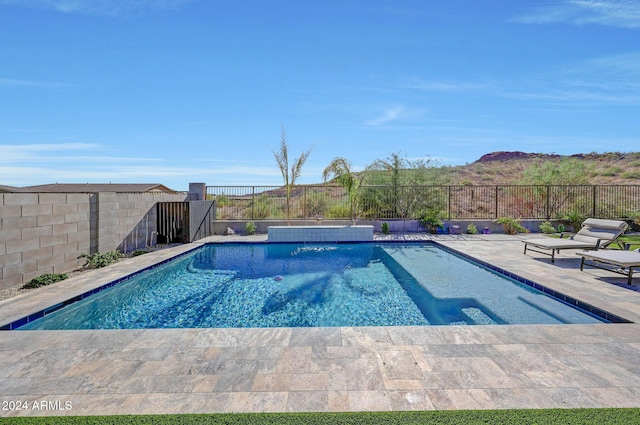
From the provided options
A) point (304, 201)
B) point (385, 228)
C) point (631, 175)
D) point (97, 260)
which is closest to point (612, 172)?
point (631, 175)

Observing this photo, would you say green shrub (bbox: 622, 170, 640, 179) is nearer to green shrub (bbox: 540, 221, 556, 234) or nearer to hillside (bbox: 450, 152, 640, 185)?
hillside (bbox: 450, 152, 640, 185)

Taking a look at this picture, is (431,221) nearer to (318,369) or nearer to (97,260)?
(318,369)

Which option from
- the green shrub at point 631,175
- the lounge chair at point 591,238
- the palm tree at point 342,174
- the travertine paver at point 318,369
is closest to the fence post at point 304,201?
the palm tree at point 342,174

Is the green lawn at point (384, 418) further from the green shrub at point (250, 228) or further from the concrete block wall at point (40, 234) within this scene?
the green shrub at point (250, 228)

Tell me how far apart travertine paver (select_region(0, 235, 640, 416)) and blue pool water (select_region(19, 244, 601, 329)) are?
2.05ft

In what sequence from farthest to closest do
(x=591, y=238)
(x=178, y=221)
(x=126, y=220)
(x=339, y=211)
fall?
(x=339, y=211), (x=178, y=221), (x=126, y=220), (x=591, y=238)

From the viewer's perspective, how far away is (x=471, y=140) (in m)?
22.0

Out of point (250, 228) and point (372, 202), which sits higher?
point (372, 202)

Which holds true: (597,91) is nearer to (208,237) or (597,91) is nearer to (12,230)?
(208,237)

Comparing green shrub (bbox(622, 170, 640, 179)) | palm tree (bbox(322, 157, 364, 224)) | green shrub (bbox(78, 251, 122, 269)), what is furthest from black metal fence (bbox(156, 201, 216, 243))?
green shrub (bbox(622, 170, 640, 179))

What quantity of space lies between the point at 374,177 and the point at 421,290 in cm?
876

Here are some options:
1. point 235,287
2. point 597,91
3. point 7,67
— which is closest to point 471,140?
point 597,91

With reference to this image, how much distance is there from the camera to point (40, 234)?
5488 millimetres

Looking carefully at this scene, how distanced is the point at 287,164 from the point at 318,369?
32.3 feet
